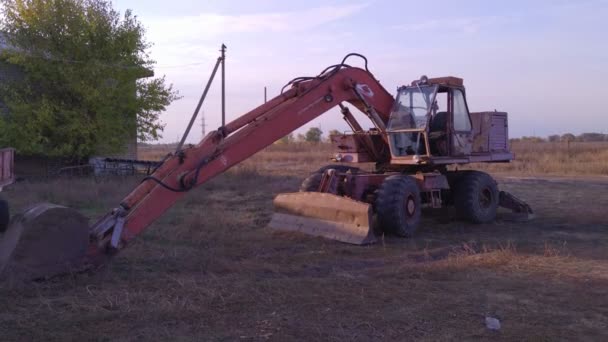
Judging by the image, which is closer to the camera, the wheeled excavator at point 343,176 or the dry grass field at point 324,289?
the dry grass field at point 324,289

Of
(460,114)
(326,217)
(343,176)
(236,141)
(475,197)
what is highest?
(460,114)

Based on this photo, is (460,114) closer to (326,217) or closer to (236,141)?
(326,217)

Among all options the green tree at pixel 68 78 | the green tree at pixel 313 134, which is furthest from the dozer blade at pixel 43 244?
the green tree at pixel 313 134

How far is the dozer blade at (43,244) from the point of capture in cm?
674

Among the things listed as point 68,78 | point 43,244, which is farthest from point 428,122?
point 68,78

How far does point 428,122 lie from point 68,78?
16682 mm

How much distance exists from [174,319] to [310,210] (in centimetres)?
512

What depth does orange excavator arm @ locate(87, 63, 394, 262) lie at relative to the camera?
745 centimetres

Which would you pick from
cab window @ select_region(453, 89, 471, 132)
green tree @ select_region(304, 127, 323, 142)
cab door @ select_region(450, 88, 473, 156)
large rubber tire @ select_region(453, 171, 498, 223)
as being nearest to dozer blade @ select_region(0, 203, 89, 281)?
cab door @ select_region(450, 88, 473, 156)

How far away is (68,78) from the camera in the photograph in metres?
23.7

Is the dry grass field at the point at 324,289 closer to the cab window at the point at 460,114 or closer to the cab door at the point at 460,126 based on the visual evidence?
the cab door at the point at 460,126

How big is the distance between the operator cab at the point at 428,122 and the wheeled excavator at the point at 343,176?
0.02 m

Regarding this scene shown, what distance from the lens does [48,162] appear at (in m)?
25.5

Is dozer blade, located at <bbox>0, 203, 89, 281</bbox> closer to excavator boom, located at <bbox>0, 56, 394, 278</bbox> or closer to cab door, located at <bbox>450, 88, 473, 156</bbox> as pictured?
excavator boom, located at <bbox>0, 56, 394, 278</bbox>
